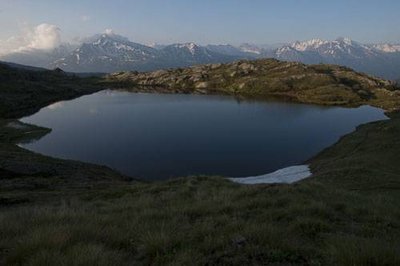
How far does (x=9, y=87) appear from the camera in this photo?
168500mm

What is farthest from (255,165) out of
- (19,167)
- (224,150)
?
(19,167)

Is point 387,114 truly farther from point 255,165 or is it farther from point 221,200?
point 221,200

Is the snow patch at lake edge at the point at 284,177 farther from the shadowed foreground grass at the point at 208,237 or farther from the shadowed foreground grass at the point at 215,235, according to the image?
the shadowed foreground grass at the point at 208,237

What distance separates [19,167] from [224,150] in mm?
40155

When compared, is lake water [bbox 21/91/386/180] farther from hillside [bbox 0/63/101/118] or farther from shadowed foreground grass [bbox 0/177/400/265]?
shadowed foreground grass [bbox 0/177/400/265]

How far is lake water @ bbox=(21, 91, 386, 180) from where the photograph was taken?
70750mm

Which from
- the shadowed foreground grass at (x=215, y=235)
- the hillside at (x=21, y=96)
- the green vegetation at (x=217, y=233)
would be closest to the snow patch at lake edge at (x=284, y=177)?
the green vegetation at (x=217, y=233)

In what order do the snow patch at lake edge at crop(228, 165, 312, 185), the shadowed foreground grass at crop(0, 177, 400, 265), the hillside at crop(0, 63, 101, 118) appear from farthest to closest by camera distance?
the hillside at crop(0, 63, 101, 118) < the snow patch at lake edge at crop(228, 165, 312, 185) < the shadowed foreground grass at crop(0, 177, 400, 265)

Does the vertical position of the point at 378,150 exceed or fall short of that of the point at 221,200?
it falls short

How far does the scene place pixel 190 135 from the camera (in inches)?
3691

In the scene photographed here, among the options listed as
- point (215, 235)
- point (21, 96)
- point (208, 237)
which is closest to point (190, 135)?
point (215, 235)

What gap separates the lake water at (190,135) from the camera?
7075 cm

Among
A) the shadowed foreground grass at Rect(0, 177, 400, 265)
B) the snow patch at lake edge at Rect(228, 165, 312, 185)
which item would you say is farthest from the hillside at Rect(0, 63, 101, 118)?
the shadowed foreground grass at Rect(0, 177, 400, 265)

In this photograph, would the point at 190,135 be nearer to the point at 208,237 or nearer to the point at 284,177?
the point at 284,177
